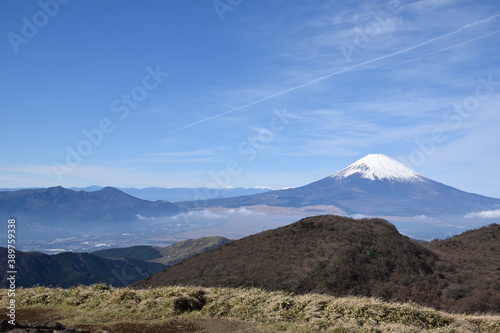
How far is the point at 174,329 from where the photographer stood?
1476 centimetres

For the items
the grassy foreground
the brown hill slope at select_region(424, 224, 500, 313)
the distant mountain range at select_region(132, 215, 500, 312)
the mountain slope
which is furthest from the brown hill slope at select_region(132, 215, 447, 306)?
the mountain slope

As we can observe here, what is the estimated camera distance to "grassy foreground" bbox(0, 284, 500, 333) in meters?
15.5

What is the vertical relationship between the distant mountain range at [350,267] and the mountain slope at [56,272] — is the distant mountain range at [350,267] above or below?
above

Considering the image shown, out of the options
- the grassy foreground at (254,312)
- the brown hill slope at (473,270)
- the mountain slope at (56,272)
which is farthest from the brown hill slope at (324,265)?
the mountain slope at (56,272)

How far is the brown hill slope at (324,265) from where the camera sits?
117ft

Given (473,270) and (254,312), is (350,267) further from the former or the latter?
(254,312)

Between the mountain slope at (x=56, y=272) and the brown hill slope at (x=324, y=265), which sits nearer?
the brown hill slope at (x=324, y=265)

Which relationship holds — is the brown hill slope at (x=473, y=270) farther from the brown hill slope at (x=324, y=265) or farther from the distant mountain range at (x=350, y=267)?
the brown hill slope at (x=324, y=265)

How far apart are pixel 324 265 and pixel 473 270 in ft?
65.5

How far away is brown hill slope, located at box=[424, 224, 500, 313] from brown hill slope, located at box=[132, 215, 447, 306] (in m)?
1.65

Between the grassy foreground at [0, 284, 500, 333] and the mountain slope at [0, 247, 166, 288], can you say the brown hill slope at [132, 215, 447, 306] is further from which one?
the mountain slope at [0, 247, 166, 288]

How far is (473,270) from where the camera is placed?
42469mm

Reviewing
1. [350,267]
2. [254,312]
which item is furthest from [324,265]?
[254,312]

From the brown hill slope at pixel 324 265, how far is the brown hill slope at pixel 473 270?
1.65 m
